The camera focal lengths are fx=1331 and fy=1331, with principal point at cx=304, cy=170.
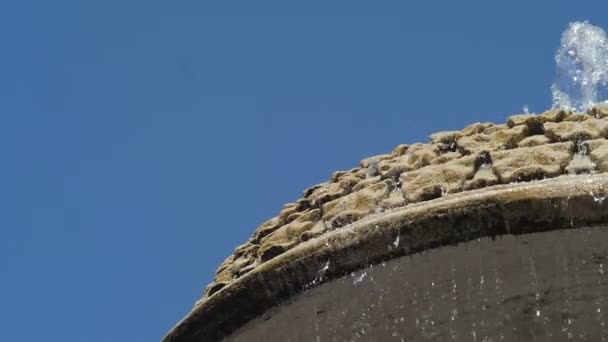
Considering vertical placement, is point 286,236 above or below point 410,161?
below

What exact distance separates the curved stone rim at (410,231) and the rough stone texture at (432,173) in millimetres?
50

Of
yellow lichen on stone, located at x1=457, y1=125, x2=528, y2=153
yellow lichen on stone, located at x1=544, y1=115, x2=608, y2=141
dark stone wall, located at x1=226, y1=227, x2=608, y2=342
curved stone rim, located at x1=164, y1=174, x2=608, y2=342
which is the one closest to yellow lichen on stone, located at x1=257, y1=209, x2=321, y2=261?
curved stone rim, located at x1=164, y1=174, x2=608, y2=342

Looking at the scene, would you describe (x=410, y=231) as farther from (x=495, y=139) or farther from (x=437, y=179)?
(x=495, y=139)

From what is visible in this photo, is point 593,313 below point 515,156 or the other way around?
below

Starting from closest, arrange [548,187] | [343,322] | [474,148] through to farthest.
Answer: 1. [548,187]
2. [343,322]
3. [474,148]

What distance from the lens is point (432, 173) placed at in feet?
18.8

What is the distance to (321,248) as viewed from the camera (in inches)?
216

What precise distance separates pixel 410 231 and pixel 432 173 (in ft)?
1.58

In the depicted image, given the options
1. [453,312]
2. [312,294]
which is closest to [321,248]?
[312,294]

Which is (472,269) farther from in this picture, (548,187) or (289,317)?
(289,317)

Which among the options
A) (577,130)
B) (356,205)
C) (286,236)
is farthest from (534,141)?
(286,236)

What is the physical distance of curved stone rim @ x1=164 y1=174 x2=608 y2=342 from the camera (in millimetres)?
5129

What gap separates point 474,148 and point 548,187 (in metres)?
0.77

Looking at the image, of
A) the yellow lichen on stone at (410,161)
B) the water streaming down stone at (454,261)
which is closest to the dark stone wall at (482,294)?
the water streaming down stone at (454,261)
